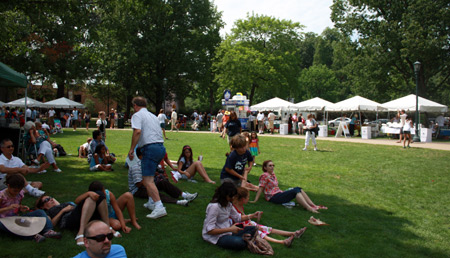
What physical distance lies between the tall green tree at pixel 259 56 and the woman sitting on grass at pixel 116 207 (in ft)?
119

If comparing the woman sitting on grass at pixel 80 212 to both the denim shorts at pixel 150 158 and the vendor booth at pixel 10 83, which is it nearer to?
the denim shorts at pixel 150 158

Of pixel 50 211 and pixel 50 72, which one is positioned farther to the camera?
pixel 50 72

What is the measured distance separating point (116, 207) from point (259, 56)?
37.6 meters

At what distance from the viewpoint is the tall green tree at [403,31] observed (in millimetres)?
30578

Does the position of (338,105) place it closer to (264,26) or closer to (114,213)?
(264,26)

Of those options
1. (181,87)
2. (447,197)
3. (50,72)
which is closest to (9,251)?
(447,197)

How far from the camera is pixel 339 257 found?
452 cm

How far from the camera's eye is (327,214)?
639 centimetres

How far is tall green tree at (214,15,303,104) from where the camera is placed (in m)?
40.8

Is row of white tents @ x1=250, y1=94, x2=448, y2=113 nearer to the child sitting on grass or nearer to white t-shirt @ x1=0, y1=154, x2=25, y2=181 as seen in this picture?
the child sitting on grass

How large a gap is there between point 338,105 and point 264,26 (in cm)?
1810

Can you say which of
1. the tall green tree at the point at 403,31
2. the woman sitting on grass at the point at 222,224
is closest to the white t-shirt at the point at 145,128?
the woman sitting on grass at the point at 222,224

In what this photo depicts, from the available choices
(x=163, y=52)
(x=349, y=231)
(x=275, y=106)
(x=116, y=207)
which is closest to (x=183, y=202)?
(x=116, y=207)

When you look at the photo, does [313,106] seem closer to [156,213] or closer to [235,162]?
[235,162]
